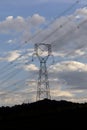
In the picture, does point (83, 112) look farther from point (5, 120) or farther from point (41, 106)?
point (41, 106)

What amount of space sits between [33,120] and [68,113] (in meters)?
6.03

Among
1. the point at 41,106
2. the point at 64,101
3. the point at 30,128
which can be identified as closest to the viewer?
the point at 30,128

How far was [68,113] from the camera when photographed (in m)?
65.5

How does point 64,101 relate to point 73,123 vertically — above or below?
above

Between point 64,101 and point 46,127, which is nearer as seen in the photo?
point 46,127

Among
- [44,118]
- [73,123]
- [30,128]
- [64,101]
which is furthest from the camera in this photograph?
[64,101]

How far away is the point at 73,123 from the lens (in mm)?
59281

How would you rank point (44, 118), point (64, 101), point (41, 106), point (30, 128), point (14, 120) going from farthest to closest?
point (64, 101) → point (41, 106) → point (14, 120) → point (44, 118) → point (30, 128)

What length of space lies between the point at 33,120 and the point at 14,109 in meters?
23.4

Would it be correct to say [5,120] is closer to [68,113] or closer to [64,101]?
[68,113]

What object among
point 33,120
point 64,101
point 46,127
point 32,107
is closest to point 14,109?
point 32,107

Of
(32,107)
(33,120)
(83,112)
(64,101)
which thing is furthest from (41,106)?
(83,112)

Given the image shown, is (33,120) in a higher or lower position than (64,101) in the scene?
lower

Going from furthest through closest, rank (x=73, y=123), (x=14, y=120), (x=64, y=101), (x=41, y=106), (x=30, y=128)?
(x=64, y=101) → (x=41, y=106) → (x=14, y=120) → (x=30, y=128) → (x=73, y=123)
